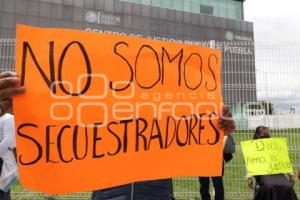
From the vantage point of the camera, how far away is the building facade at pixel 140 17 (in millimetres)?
35344

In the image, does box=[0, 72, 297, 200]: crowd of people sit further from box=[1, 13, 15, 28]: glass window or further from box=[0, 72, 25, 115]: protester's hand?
box=[1, 13, 15, 28]: glass window

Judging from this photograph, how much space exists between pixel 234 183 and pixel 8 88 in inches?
244

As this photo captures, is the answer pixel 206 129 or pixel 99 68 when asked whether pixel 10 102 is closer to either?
pixel 99 68

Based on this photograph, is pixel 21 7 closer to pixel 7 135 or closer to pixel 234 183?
pixel 234 183

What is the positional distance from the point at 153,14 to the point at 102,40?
1620 inches

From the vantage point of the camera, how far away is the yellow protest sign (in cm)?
503

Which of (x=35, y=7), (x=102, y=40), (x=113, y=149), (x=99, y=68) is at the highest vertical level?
(x=35, y=7)

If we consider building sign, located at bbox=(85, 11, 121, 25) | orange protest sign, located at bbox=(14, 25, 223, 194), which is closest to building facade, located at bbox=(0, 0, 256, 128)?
building sign, located at bbox=(85, 11, 121, 25)

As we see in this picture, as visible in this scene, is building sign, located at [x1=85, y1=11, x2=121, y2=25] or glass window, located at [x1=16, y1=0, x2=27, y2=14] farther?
building sign, located at [x1=85, y1=11, x2=121, y2=25]

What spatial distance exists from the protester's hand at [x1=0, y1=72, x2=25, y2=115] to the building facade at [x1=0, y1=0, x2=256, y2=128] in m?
25.0

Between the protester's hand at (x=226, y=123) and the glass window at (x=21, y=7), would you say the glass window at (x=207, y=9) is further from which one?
the protester's hand at (x=226, y=123)

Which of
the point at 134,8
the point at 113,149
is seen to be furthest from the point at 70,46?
the point at 134,8

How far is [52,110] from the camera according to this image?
7.50ft

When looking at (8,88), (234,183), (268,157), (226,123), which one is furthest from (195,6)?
(8,88)
